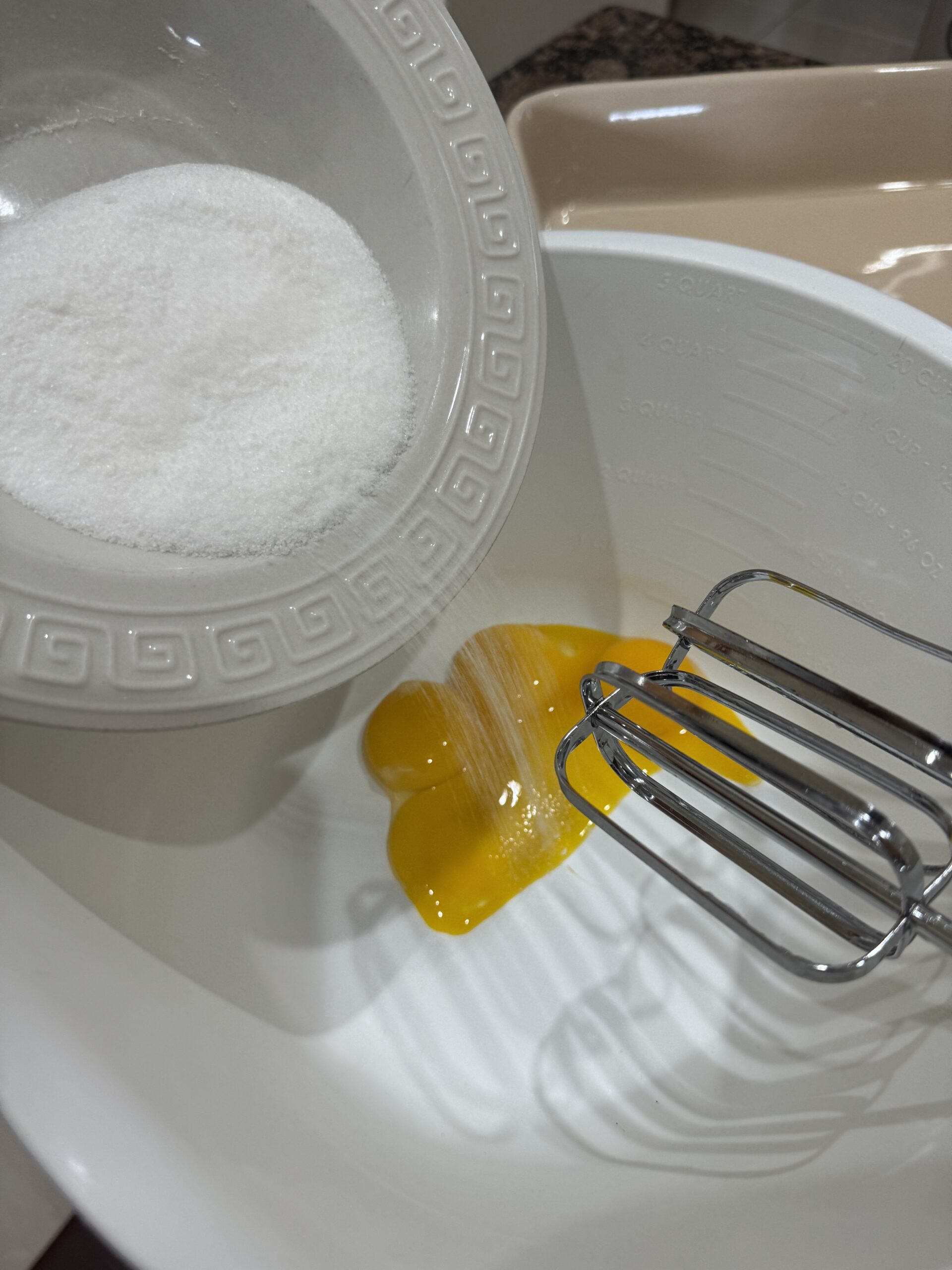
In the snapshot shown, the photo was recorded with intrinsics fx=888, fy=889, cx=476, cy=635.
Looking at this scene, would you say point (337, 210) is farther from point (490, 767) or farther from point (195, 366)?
point (490, 767)

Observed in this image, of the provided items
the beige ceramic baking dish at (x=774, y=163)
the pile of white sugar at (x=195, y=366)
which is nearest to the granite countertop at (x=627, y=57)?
the beige ceramic baking dish at (x=774, y=163)

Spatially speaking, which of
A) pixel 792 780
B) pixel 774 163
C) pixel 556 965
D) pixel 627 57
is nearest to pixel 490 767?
pixel 556 965

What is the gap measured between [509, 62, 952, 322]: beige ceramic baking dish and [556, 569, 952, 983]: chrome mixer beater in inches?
17.3

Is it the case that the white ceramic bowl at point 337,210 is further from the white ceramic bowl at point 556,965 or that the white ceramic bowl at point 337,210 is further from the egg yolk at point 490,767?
the egg yolk at point 490,767

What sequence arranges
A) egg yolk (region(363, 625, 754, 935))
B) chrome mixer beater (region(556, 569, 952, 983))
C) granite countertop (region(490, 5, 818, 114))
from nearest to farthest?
chrome mixer beater (region(556, 569, 952, 983)), egg yolk (region(363, 625, 754, 935)), granite countertop (region(490, 5, 818, 114))

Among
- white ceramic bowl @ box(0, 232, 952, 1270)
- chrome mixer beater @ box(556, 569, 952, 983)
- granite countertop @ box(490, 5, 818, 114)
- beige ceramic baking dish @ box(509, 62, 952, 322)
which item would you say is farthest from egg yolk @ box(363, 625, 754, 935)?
granite countertop @ box(490, 5, 818, 114)

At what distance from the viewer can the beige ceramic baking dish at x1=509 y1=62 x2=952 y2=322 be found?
80 centimetres

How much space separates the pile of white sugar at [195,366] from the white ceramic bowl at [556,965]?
0.18m

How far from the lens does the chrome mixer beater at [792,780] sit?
383mm

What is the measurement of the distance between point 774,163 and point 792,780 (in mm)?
701

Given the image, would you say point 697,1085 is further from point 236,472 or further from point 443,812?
point 236,472

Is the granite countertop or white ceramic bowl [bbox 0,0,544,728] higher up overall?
the granite countertop

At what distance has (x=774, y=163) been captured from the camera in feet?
2.75

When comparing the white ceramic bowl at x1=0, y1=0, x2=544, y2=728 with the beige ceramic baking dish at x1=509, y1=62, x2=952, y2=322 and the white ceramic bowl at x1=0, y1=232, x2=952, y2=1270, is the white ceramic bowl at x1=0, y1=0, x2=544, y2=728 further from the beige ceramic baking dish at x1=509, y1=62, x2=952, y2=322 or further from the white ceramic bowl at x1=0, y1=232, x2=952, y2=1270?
the beige ceramic baking dish at x1=509, y1=62, x2=952, y2=322
